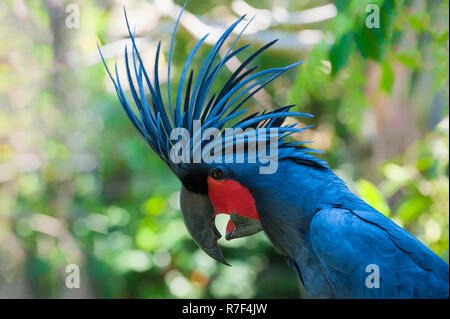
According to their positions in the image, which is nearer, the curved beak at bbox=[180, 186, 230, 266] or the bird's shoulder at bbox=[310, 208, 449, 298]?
the bird's shoulder at bbox=[310, 208, 449, 298]

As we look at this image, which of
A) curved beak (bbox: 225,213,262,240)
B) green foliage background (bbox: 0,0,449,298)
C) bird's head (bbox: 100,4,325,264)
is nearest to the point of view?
bird's head (bbox: 100,4,325,264)

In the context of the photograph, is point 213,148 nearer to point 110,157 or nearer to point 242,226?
point 242,226

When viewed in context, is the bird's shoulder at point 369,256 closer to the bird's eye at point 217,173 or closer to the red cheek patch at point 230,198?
the red cheek patch at point 230,198

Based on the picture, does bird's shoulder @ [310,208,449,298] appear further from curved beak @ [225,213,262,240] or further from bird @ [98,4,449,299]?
curved beak @ [225,213,262,240]

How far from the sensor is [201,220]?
1.77 m

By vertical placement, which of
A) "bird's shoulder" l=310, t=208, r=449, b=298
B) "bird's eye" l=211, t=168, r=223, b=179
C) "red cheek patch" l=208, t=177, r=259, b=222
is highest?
"bird's eye" l=211, t=168, r=223, b=179

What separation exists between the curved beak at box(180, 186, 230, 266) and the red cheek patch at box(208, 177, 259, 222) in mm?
43

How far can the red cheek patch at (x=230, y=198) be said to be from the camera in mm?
1706

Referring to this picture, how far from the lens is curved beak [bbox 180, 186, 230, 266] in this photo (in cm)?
176

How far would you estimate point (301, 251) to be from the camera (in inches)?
68.0

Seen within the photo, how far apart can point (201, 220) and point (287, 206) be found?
367mm

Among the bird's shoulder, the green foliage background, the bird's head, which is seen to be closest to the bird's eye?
the bird's head

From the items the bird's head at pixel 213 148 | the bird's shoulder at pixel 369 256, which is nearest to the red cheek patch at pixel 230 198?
the bird's head at pixel 213 148
